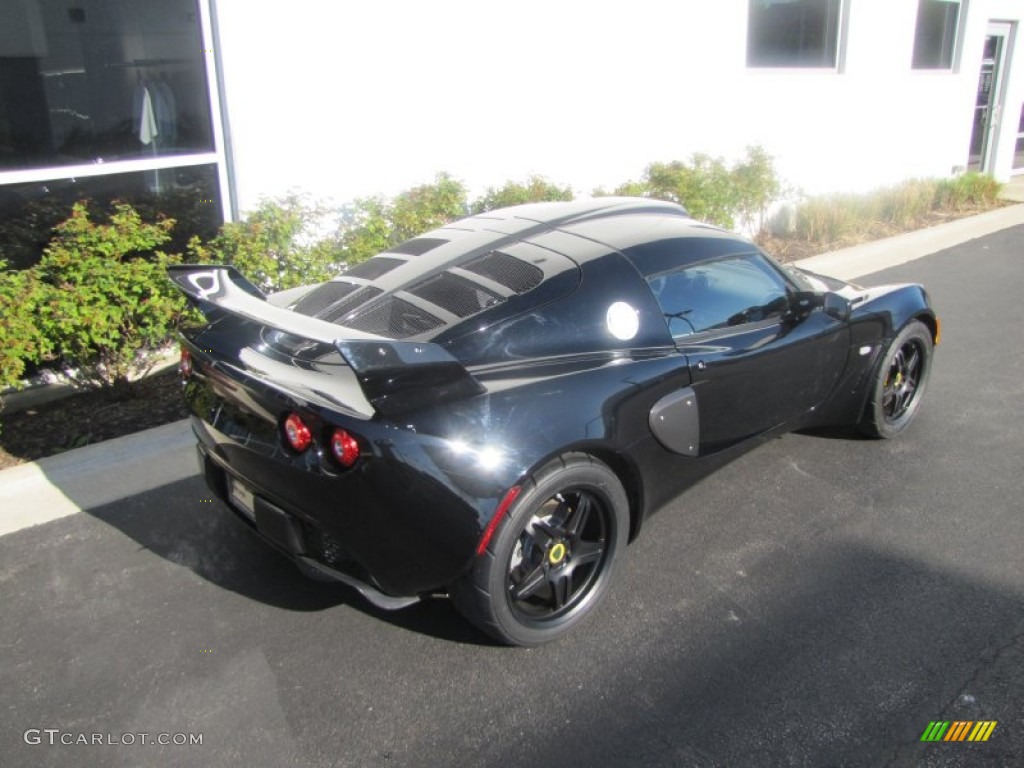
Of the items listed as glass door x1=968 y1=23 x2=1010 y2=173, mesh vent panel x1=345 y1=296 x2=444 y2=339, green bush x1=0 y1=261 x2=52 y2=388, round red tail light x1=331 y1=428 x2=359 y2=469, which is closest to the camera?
round red tail light x1=331 y1=428 x2=359 y2=469

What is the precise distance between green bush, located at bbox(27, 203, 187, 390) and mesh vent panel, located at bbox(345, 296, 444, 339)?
2.26 meters

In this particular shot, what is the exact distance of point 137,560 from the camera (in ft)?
11.7

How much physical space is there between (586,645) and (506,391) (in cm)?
99

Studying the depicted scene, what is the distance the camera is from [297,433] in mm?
2631

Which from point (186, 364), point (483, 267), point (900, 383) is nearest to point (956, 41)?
point (900, 383)

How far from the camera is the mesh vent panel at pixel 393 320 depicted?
309cm

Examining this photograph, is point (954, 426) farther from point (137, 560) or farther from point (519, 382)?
point (137, 560)

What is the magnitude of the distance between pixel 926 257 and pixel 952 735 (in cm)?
816

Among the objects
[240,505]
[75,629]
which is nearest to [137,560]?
[75,629]

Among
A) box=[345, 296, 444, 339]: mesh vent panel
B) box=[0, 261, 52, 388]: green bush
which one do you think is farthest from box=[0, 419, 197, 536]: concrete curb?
box=[345, 296, 444, 339]: mesh vent panel

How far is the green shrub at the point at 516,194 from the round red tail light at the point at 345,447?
16.4ft

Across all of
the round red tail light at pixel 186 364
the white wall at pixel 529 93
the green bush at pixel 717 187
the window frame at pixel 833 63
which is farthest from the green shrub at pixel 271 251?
the window frame at pixel 833 63

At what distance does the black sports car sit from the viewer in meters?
2.58

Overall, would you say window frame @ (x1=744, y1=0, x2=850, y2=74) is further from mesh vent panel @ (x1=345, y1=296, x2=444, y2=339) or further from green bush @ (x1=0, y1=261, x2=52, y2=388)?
green bush @ (x1=0, y1=261, x2=52, y2=388)
